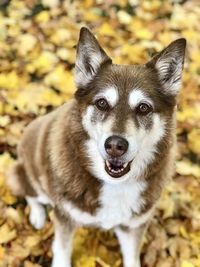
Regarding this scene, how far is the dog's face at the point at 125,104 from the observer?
298cm

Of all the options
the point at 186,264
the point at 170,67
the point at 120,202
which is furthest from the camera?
the point at 186,264

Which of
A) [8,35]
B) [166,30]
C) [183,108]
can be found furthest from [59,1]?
[183,108]

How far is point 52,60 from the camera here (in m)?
5.04

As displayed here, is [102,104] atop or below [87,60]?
below

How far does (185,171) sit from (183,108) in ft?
2.15

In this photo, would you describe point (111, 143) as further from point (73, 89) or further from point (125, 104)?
point (73, 89)

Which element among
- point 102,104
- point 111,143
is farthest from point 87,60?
point 111,143

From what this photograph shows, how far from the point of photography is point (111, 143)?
2.89m

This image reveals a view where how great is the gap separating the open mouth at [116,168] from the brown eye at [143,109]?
0.29 m

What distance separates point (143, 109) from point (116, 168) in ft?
1.16

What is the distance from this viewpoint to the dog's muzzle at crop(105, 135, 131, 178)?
2885mm

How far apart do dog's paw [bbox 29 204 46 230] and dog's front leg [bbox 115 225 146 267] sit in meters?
0.54

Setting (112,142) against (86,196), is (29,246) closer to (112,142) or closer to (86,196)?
(86,196)

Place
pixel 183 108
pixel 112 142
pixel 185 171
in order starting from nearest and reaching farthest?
pixel 112 142
pixel 185 171
pixel 183 108
